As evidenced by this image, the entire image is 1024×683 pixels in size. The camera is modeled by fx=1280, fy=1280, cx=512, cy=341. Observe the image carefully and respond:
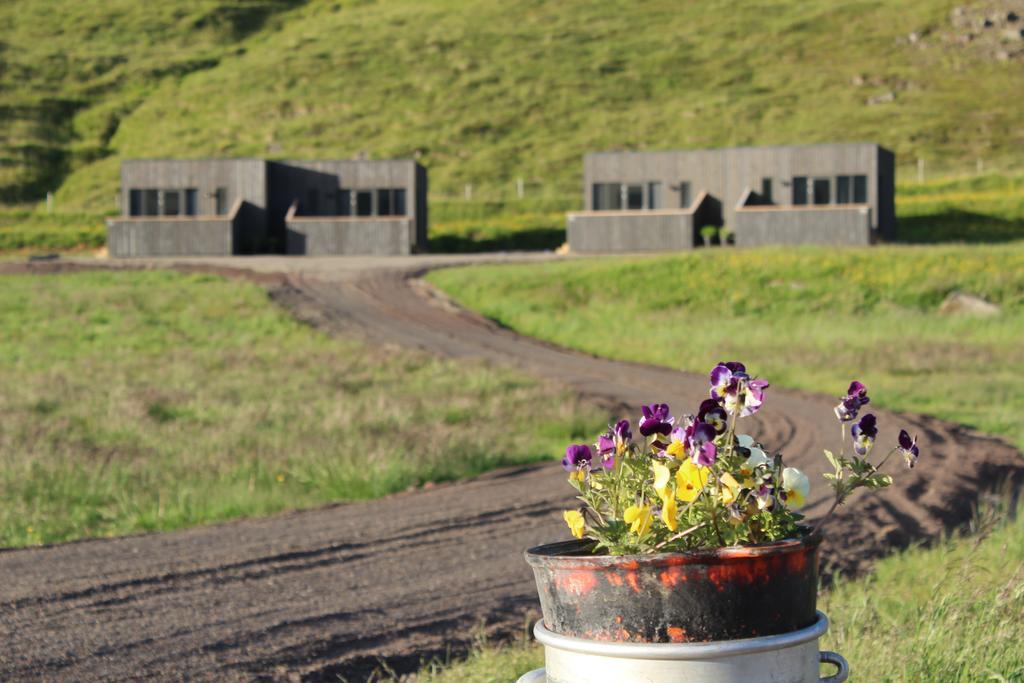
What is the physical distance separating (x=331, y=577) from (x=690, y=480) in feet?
20.4

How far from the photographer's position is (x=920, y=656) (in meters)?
5.41

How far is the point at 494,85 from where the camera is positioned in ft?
278

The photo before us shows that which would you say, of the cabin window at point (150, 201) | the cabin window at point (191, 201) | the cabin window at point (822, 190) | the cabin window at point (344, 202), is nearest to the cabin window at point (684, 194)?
the cabin window at point (822, 190)

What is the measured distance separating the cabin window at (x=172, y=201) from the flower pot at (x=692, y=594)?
47.1 meters

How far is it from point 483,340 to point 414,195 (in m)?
19.8

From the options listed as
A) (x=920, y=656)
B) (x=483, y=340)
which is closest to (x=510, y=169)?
(x=483, y=340)

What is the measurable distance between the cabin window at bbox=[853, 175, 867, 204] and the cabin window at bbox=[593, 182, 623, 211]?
8356mm

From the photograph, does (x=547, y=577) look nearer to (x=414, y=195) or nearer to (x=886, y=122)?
(x=414, y=195)

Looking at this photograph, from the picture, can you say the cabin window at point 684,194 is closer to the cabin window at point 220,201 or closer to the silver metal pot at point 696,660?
the cabin window at point 220,201

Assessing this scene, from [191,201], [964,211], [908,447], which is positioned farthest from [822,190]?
[908,447]

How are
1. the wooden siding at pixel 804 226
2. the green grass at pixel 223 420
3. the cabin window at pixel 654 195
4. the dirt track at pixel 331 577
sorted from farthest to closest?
the cabin window at pixel 654 195 < the wooden siding at pixel 804 226 < the green grass at pixel 223 420 < the dirt track at pixel 331 577

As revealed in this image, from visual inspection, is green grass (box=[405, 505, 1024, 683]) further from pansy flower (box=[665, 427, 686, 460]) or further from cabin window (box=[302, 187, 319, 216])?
cabin window (box=[302, 187, 319, 216])

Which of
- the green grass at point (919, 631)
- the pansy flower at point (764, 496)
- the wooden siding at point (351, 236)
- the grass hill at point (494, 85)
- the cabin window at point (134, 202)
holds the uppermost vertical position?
the grass hill at point (494, 85)

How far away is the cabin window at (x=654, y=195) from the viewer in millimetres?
47312
